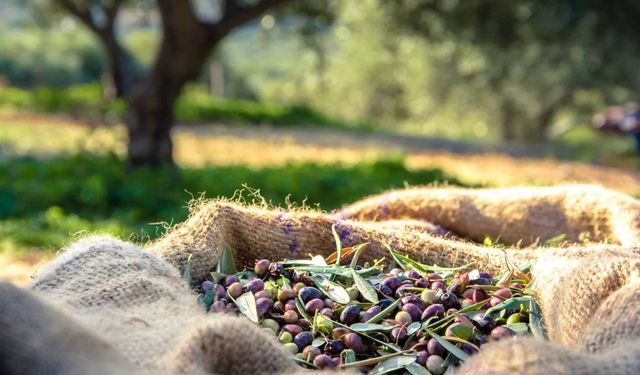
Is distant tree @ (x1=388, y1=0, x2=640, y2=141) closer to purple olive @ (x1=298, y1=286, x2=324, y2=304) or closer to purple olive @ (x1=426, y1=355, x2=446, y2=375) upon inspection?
purple olive @ (x1=298, y1=286, x2=324, y2=304)

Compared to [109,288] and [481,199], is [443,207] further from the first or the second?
[109,288]

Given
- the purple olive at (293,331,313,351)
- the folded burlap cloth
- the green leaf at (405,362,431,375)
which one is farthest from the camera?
the purple olive at (293,331,313,351)

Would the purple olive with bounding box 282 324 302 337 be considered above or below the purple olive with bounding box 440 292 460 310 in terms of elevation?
below

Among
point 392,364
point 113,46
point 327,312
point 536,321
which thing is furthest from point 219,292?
point 113,46

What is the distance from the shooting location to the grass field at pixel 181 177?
7.14 meters

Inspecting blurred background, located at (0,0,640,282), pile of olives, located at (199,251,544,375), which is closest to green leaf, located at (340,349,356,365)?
pile of olives, located at (199,251,544,375)

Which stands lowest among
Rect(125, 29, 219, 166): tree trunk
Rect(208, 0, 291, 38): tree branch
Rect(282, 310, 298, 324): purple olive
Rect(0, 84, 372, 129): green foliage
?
Rect(0, 84, 372, 129): green foliage

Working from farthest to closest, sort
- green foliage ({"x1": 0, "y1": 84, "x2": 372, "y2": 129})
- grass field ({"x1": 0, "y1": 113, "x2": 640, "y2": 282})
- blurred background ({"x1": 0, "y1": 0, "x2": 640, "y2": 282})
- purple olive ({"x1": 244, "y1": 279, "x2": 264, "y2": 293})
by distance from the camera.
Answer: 1. green foliage ({"x1": 0, "y1": 84, "x2": 372, "y2": 129})
2. blurred background ({"x1": 0, "y1": 0, "x2": 640, "y2": 282})
3. grass field ({"x1": 0, "y1": 113, "x2": 640, "y2": 282})
4. purple olive ({"x1": 244, "y1": 279, "x2": 264, "y2": 293})

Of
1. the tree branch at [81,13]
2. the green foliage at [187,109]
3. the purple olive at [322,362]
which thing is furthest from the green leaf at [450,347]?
the tree branch at [81,13]

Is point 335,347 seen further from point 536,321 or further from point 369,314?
point 536,321

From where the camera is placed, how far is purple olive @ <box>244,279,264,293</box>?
2.12 metres

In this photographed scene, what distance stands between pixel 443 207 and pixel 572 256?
99 cm

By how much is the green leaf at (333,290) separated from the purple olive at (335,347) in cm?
17

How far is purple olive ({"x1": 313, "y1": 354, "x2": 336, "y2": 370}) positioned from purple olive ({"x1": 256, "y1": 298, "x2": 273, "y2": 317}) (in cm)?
25
